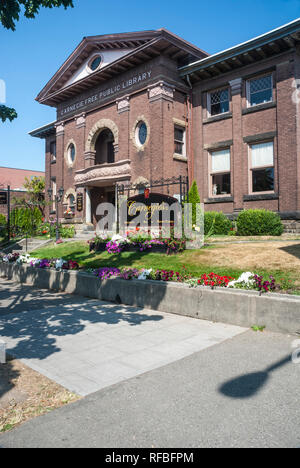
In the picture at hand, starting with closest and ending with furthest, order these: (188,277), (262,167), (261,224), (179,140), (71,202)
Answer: (188,277), (261,224), (262,167), (179,140), (71,202)

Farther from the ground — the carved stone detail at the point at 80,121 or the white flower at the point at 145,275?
the carved stone detail at the point at 80,121

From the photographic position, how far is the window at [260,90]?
18.4 meters

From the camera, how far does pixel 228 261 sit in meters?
9.50

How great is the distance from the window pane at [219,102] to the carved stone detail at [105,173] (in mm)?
6050

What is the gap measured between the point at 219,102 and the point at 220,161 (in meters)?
3.56

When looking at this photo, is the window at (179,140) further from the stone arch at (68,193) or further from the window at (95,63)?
the stone arch at (68,193)

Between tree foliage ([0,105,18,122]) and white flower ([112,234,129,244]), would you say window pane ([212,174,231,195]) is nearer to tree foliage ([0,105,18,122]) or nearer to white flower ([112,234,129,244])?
white flower ([112,234,129,244])

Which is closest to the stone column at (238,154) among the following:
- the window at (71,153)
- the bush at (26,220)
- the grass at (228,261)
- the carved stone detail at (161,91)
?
the carved stone detail at (161,91)

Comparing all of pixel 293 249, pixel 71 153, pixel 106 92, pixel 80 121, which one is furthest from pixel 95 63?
pixel 293 249

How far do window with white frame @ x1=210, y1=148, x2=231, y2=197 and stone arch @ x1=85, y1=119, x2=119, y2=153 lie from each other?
6575 mm

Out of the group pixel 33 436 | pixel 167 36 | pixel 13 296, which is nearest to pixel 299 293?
pixel 33 436

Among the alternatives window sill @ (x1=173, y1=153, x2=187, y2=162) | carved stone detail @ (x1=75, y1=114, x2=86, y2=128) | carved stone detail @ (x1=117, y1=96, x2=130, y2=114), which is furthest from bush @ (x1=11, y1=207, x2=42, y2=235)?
window sill @ (x1=173, y1=153, x2=187, y2=162)

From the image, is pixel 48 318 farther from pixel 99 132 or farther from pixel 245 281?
pixel 99 132
